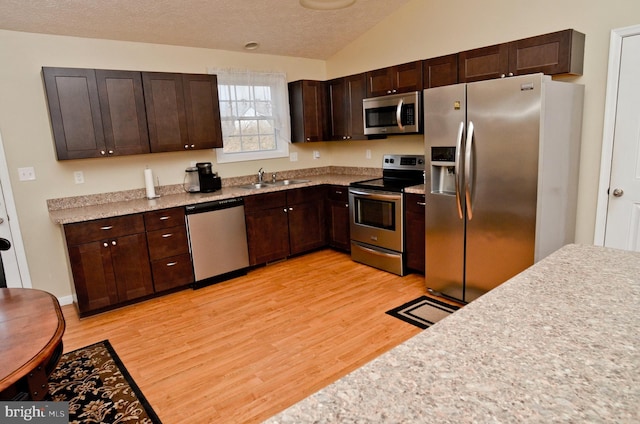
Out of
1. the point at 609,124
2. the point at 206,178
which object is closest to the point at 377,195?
the point at 206,178

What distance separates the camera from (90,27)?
11.4ft

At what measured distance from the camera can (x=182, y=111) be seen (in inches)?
157

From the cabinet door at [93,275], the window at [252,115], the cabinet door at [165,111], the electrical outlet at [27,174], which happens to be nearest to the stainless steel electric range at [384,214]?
the window at [252,115]

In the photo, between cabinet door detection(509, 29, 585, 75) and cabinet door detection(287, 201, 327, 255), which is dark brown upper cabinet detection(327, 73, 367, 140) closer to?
cabinet door detection(287, 201, 327, 255)

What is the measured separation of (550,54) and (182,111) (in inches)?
131

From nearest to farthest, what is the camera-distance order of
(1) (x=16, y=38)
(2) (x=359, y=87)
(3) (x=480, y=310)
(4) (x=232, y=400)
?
1. (3) (x=480, y=310)
2. (4) (x=232, y=400)
3. (1) (x=16, y=38)
4. (2) (x=359, y=87)

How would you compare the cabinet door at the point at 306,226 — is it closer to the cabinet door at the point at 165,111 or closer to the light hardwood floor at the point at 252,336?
the light hardwood floor at the point at 252,336

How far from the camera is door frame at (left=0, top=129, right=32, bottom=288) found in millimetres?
3377

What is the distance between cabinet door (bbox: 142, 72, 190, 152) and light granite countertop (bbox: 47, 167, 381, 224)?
0.54 m

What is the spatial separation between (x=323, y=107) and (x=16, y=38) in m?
3.16

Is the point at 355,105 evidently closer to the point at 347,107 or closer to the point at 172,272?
the point at 347,107

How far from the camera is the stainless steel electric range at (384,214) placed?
→ 3953mm

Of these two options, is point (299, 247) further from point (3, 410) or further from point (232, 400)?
point (3, 410)

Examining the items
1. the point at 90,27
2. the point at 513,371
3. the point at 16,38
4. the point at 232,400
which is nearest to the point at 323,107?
the point at 90,27
